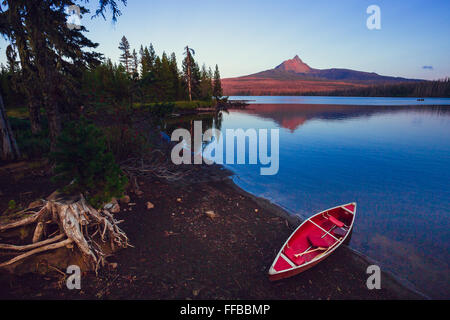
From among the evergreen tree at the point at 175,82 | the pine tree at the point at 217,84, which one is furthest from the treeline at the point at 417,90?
the evergreen tree at the point at 175,82

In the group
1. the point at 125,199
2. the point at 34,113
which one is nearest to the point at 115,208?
the point at 125,199

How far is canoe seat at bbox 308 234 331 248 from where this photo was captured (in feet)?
22.4

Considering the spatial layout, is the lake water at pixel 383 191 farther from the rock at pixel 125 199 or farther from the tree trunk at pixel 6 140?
the tree trunk at pixel 6 140

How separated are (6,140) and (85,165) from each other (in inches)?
375

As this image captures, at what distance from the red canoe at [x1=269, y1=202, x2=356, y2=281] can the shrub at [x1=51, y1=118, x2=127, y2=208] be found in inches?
186

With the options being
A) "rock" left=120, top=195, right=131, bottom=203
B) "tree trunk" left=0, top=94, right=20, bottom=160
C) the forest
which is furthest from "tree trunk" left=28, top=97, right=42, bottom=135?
"rock" left=120, top=195, right=131, bottom=203

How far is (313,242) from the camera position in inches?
Result: 272

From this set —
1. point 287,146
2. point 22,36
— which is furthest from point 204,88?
point 22,36

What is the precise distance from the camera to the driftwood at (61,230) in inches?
191

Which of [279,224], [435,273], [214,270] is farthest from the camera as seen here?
[279,224]

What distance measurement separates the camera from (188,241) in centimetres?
711

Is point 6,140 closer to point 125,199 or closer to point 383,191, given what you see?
point 125,199

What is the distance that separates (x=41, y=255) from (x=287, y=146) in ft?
79.2
